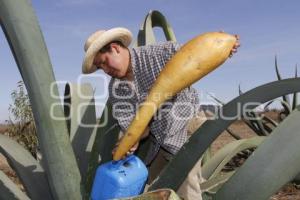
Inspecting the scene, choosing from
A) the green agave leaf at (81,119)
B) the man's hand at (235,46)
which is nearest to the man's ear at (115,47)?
the green agave leaf at (81,119)

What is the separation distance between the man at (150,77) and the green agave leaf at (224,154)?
0.64 m

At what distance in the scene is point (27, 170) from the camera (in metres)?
1.89

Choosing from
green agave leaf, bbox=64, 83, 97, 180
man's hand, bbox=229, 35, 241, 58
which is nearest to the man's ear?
green agave leaf, bbox=64, 83, 97, 180

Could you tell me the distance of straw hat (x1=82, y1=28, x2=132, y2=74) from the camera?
2.01m

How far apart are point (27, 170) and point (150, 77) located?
63cm

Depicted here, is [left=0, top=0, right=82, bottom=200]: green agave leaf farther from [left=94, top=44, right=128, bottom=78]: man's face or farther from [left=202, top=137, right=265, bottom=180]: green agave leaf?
[left=202, top=137, right=265, bottom=180]: green agave leaf

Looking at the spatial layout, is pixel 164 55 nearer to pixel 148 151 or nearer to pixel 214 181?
pixel 148 151

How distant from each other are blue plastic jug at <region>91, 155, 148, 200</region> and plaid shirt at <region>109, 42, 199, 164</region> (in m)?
0.36

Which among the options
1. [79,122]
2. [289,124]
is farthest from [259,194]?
[79,122]

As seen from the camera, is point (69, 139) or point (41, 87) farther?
point (69, 139)

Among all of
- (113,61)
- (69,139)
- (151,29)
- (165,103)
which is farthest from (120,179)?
(151,29)

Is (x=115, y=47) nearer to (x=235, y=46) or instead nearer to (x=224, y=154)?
(x=235, y=46)

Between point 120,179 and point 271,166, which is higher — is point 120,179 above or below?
below

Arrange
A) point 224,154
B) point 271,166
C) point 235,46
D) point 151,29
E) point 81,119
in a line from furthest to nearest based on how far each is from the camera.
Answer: point 224,154 → point 151,29 → point 81,119 → point 235,46 → point 271,166
